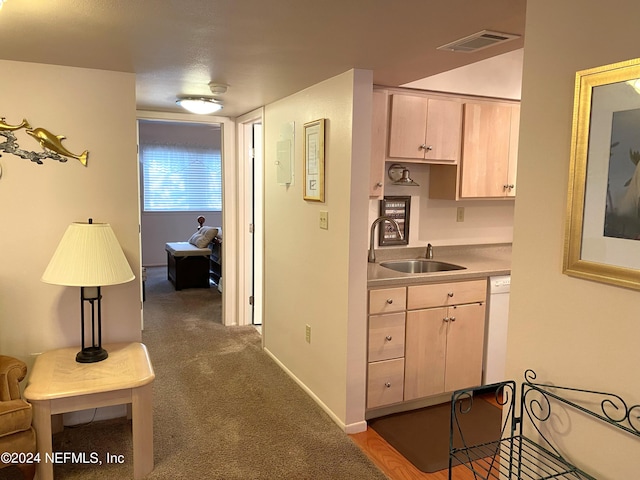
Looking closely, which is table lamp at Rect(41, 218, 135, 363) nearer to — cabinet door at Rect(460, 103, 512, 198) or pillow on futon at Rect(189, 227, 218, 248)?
cabinet door at Rect(460, 103, 512, 198)

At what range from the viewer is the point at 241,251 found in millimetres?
4961

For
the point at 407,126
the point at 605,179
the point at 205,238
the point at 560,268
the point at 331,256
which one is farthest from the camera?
the point at 205,238

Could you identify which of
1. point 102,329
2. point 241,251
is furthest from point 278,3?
point 241,251

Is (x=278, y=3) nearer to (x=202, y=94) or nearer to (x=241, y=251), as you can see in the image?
(x=202, y=94)

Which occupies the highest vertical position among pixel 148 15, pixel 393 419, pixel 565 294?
pixel 148 15

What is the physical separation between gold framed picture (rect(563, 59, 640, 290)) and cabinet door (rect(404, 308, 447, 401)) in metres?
1.76

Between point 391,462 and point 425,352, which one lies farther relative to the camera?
point 425,352

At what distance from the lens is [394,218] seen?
379cm

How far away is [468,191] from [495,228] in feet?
2.31

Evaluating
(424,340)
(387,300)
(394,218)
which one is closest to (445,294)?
(424,340)

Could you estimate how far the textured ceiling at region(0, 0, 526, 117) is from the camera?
5.98 ft

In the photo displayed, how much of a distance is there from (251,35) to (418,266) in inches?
88.0

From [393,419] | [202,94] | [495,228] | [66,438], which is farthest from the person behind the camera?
[495,228]

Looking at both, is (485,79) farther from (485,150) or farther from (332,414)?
(332,414)
